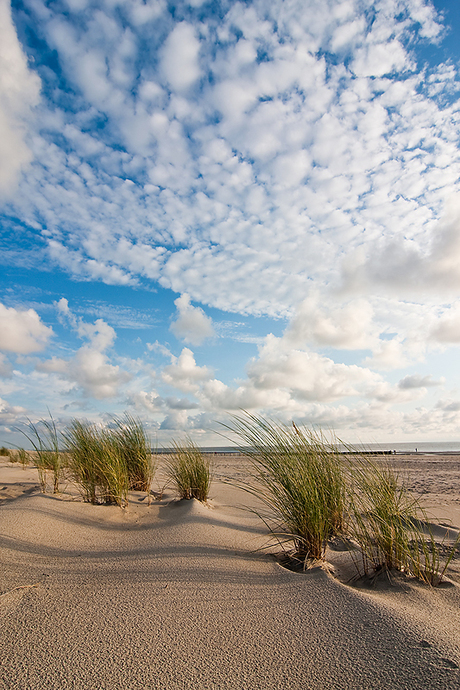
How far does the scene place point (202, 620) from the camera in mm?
1791

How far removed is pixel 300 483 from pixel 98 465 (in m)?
2.44

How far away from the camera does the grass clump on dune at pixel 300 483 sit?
2455mm

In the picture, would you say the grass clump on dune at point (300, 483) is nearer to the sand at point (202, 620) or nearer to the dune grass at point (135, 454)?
the sand at point (202, 620)

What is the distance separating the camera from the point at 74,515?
11.5 feet

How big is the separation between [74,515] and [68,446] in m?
1.60

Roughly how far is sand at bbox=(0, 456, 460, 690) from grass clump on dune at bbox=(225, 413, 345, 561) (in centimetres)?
22

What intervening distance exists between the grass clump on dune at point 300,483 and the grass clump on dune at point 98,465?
1.61 meters

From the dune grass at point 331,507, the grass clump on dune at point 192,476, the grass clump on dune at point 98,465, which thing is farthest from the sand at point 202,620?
the grass clump on dune at point 192,476

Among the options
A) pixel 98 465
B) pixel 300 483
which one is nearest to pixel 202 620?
pixel 300 483

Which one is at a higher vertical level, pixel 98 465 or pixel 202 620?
pixel 98 465

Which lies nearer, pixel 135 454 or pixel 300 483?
pixel 300 483

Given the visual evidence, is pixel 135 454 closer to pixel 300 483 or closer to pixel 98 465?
pixel 98 465

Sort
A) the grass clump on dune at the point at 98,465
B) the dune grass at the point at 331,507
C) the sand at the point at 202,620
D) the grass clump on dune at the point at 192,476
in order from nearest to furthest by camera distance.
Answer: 1. the sand at the point at 202,620
2. the dune grass at the point at 331,507
3. the grass clump on dune at the point at 98,465
4. the grass clump on dune at the point at 192,476

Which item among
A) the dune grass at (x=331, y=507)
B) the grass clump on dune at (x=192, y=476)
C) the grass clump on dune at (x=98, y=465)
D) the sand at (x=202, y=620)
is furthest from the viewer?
the grass clump on dune at (x=192, y=476)
